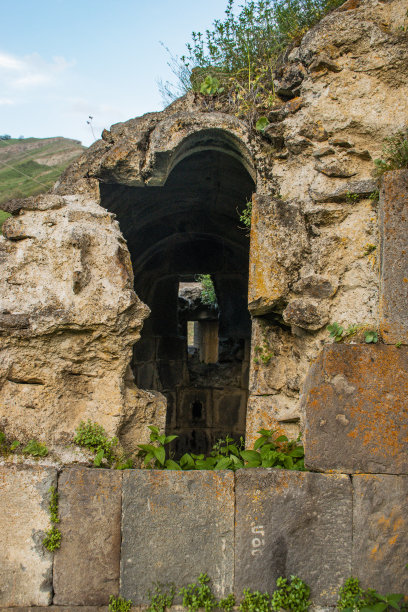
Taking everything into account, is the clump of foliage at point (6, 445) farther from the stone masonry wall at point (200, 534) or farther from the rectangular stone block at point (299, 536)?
the rectangular stone block at point (299, 536)

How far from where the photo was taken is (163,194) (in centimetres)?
561

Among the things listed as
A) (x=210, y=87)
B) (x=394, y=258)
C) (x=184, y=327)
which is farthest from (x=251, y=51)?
(x=184, y=327)

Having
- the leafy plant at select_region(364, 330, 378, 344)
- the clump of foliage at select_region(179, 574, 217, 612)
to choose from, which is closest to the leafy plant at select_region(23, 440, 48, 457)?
the clump of foliage at select_region(179, 574, 217, 612)

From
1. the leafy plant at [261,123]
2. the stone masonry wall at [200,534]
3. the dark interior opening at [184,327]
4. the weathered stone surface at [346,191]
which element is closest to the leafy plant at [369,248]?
the weathered stone surface at [346,191]

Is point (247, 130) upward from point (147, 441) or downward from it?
upward

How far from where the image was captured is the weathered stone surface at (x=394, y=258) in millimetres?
2877

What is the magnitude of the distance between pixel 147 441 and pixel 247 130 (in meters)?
2.43

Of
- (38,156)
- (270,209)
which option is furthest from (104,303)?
(38,156)

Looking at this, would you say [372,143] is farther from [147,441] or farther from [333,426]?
[147,441]

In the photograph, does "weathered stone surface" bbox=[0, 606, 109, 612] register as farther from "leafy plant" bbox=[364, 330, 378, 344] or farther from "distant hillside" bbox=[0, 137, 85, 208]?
"distant hillside" bbox=[0, 137, 85, 208]

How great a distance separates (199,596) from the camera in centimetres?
282

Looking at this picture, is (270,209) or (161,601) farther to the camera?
(270,209)

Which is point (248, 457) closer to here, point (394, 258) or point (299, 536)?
point (299, 536)

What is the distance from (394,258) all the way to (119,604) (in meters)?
2.54
